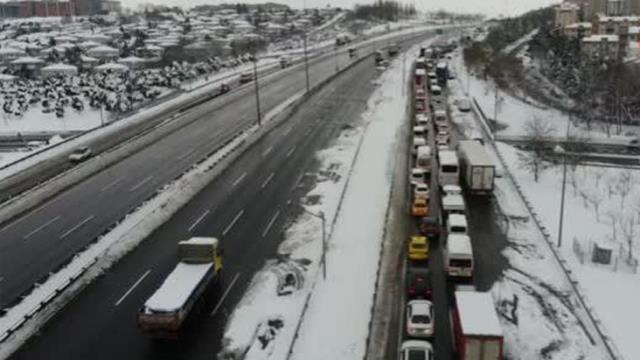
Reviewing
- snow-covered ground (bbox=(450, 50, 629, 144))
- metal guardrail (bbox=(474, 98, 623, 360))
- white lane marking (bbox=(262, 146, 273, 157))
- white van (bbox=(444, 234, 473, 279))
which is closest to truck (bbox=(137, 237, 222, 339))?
white van (bbox=(444, 234, 473, 279))

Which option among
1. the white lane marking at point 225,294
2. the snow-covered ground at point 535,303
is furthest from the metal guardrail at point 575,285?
the white lane marking at point 225,294

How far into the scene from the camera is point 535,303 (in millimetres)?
30750

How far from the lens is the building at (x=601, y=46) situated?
383 ft

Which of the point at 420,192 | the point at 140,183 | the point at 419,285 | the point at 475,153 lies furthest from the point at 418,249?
the point at 140,183

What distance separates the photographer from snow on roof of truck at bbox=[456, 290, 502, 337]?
2481cm

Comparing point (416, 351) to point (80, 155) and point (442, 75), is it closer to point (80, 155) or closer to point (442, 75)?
point (80, 155)

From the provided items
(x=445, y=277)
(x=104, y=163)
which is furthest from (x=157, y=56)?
(x=445, y=277)

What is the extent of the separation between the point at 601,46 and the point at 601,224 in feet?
290

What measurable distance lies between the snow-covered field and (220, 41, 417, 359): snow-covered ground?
428 inches

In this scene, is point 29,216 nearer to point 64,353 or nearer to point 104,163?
point 104,163

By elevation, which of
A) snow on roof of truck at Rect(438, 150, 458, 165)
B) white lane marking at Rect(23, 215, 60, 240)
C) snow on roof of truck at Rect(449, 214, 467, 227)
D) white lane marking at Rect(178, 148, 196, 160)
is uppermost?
snow on roof of truck at Rect(438, 150, 458, 165)

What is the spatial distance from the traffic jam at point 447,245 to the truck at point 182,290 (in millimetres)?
9453

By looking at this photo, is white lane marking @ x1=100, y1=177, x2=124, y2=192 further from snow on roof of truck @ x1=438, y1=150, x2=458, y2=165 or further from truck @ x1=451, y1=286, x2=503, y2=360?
truck @ x1=451, y1=286, x2=503, y2=360

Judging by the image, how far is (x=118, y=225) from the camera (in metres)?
41.1
